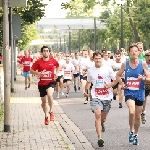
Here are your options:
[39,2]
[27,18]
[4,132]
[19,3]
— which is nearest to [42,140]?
[4,132]

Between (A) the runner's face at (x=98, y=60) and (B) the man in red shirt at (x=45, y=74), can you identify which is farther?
(B) the man in red shirt at (x=45, y=74)

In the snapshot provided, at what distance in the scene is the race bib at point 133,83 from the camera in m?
10.5

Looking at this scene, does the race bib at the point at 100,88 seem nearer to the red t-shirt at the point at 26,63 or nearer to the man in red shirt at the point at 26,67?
the man in red shirt at the point at 26,67

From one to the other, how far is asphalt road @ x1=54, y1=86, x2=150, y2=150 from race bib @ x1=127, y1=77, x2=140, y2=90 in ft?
3.15

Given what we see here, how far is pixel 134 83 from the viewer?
10500 mm

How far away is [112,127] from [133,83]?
2.99 meters

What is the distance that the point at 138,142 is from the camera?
35.4 feet

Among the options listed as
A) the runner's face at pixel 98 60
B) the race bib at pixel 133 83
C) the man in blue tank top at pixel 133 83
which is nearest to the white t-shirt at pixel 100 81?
the runner's face at pixel 98 60

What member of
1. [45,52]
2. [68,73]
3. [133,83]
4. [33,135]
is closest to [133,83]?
[133,83]

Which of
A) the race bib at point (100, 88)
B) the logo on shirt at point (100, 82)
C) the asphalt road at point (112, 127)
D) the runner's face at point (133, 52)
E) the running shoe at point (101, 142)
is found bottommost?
the asphalt road at point (112, 127)

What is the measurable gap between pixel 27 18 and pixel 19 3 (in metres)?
15.6

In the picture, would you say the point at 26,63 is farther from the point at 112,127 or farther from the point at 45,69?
the point at 112,127

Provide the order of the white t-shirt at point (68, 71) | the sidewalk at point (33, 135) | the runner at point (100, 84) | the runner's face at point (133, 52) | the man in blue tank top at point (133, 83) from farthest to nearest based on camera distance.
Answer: the white t-shirt at point (68, 71)
the runner at point (100, 84)
the man in blue tank top at point (133, 83)
the runner's face at point (133, 52)
the sidewalk at point (33, 135)

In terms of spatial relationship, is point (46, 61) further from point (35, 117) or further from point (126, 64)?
point (126, 64)
